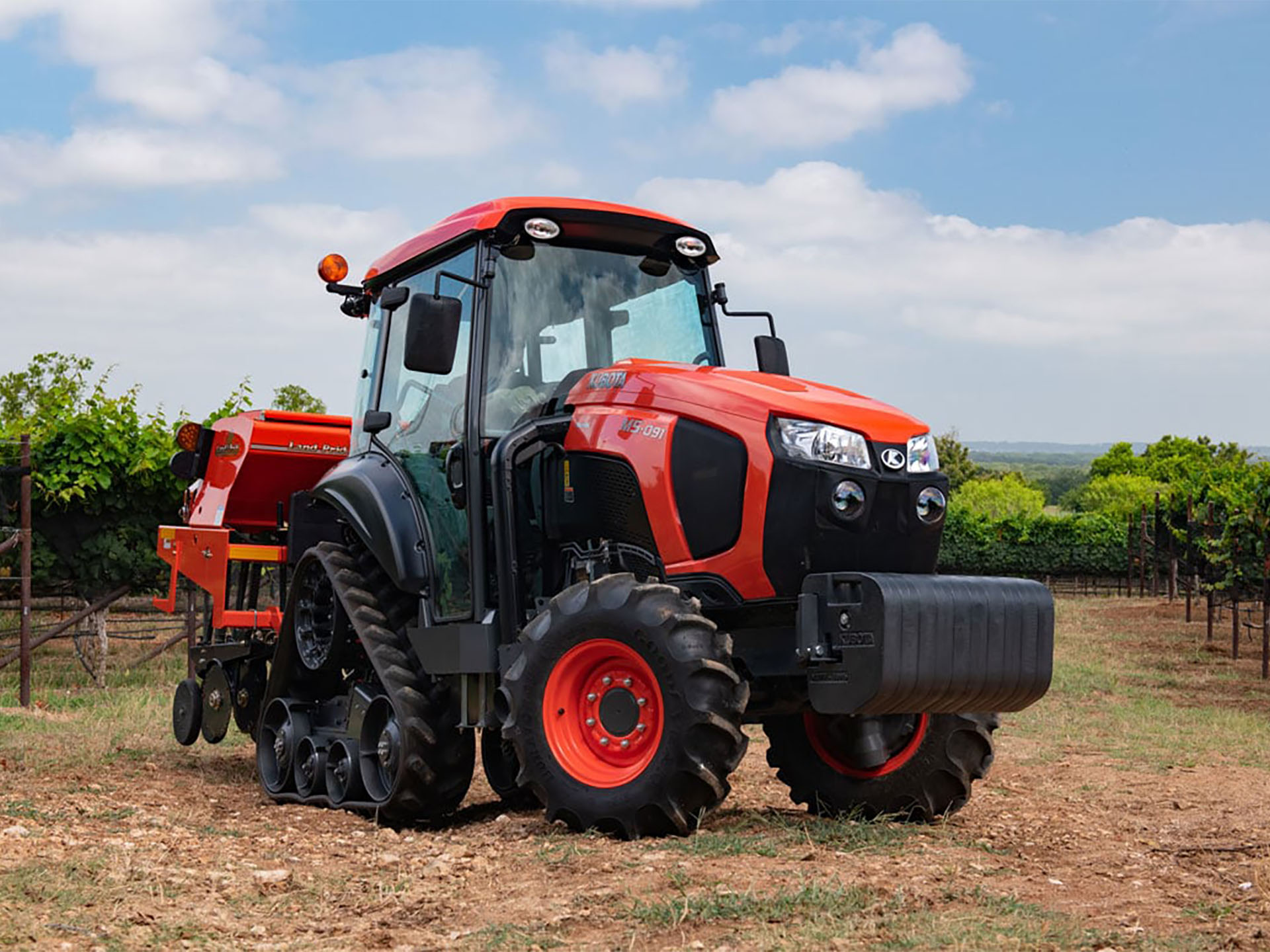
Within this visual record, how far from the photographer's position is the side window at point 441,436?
6.77 metres

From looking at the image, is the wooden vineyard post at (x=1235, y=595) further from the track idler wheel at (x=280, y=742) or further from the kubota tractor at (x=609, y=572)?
the track idler wheel at (x=280, y=742)

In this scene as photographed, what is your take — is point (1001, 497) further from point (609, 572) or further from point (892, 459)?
point (892, 459)

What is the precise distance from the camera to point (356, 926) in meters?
4.71

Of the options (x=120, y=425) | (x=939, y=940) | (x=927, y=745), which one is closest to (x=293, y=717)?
(x=927, y=745)

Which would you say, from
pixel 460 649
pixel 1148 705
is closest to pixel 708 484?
pixel 460 649

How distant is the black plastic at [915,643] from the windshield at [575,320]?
1.92 m

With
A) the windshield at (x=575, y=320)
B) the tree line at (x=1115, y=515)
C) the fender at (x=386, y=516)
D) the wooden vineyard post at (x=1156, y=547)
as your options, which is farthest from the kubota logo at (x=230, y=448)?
the wooden vineyard post at (x=1156, y=547)

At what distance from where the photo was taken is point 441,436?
699cm

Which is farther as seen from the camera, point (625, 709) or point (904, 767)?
point (904, 767)

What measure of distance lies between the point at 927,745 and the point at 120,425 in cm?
1231

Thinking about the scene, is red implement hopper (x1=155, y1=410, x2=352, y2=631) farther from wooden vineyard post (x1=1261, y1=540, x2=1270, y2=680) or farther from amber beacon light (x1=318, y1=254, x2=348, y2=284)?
wooden vineyard post (x1=1261, y1=540, x2=1270, y2=680)

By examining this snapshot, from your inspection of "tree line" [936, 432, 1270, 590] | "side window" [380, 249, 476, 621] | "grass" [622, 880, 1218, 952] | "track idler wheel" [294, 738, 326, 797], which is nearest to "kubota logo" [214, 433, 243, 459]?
"side window" [380, 249, 476, 621]

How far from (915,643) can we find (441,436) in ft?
8.80

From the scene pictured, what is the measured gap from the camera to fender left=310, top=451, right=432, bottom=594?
7.01m
